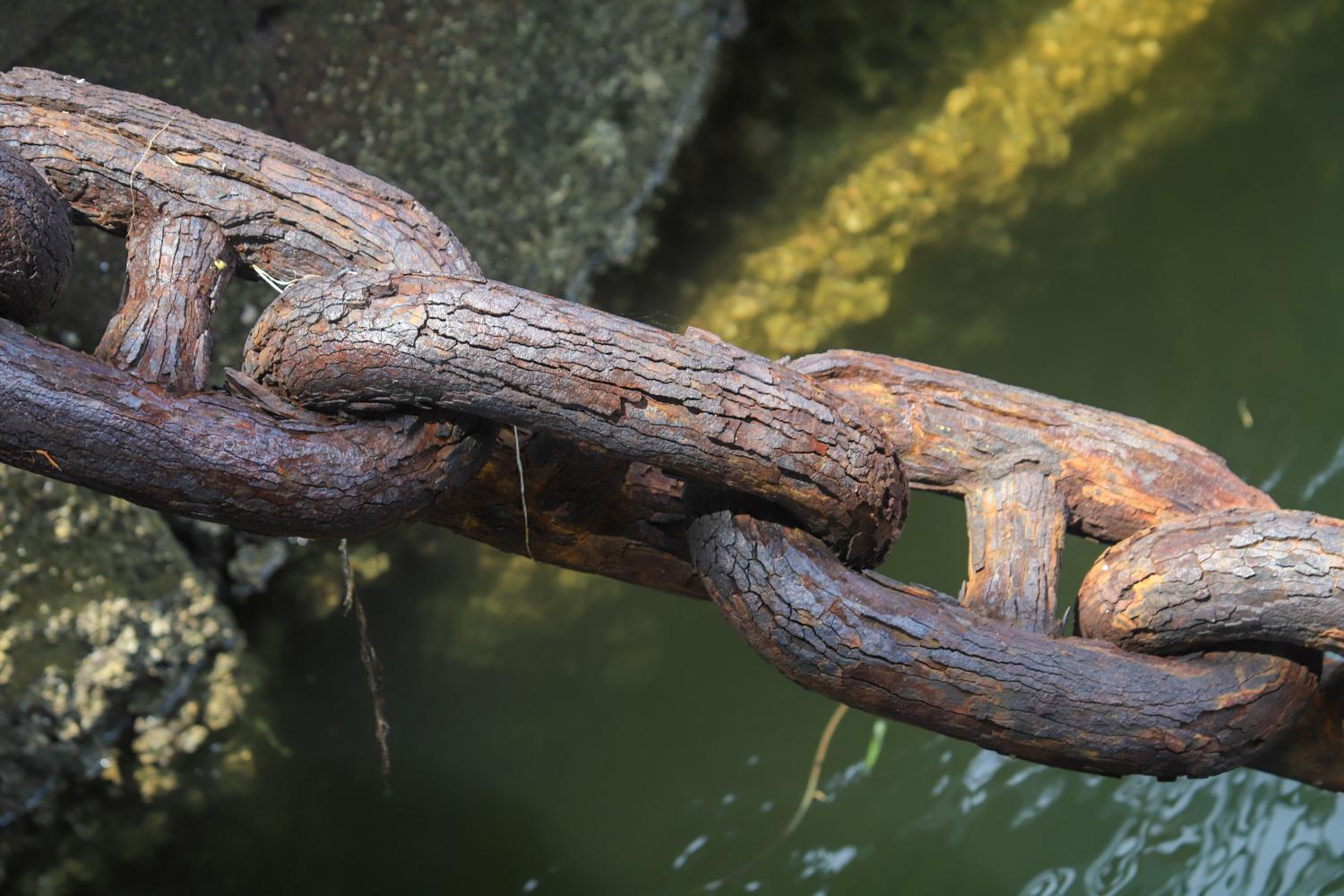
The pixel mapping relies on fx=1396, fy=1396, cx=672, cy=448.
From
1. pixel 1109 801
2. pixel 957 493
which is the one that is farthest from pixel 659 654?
pixel 957 493

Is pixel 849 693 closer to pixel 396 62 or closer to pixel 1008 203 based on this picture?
pixel 396 62

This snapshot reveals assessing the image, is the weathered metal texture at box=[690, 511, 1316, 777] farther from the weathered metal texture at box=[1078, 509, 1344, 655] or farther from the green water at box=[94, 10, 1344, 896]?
the green water at box=[94, 10, 1344, 896]

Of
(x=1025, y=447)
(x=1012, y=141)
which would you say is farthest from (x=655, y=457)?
(x=1012, y=141)

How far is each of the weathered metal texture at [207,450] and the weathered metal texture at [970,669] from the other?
0.76 ft

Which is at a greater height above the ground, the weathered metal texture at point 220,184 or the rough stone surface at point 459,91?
the rough stone surface at point 459,91

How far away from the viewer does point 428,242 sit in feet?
3.45

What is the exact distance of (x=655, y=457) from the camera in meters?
0.93

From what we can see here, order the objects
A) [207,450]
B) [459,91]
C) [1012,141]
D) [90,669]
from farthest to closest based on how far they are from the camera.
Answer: [1012,141]
[459,91]
[90,669]
[207,450]

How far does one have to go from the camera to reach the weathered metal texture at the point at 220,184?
1.06 metres

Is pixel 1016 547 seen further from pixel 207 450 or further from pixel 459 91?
pixel 459 91

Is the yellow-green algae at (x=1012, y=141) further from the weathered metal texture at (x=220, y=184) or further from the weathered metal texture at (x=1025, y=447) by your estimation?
the weathered metal texture at (x=220, y=184)

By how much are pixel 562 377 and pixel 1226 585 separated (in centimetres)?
52

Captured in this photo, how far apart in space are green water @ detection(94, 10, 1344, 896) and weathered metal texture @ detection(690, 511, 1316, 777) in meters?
0.93

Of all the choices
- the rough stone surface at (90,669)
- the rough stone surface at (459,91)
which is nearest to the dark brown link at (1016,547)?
the rough stone surface at (459,91)
